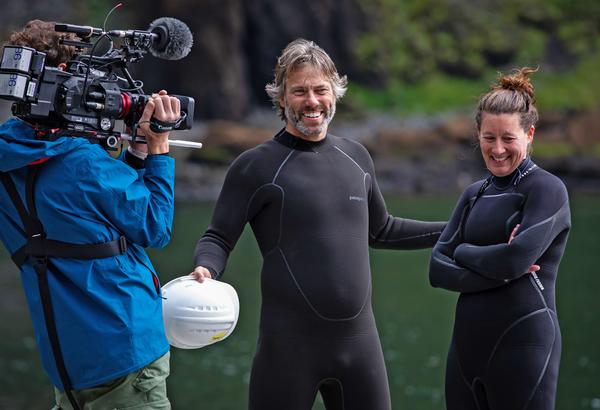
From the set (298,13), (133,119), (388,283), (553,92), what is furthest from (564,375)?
(298,13)

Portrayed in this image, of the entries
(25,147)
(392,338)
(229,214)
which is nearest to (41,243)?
(25,147)

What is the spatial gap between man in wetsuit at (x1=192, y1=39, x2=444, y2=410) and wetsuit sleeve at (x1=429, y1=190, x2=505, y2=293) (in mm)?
286

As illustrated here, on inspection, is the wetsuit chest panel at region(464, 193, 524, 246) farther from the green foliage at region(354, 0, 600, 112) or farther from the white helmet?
the green foliage at region(354, 0, 600, 112)

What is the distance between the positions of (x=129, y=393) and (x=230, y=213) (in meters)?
0.87

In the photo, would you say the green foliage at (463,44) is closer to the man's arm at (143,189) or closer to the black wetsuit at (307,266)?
the black wetsuit at (307,266)

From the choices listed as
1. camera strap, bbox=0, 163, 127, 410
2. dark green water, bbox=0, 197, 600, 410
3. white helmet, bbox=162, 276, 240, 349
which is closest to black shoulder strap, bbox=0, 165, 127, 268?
camera strap, bbox=0, 163, 127, 410

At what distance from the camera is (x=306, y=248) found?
3.39 meters

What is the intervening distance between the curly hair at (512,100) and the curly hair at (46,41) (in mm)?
1422

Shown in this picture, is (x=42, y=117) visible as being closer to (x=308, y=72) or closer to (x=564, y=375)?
(x=308, y=72)

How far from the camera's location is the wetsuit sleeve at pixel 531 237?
3.01 meters

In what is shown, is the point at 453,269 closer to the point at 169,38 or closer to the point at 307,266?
the point at 307,266

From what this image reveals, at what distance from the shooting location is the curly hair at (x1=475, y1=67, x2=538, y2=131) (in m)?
3.18

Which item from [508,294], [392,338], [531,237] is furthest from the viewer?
[392,338]

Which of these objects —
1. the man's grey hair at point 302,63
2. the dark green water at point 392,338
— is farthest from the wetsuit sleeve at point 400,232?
the dark green water at point 392,338
